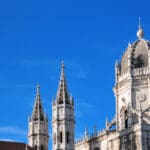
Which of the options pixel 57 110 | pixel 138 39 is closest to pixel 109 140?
pixel 57 110

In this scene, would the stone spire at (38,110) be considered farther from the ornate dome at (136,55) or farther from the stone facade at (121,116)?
the ornate dome at (136,55)

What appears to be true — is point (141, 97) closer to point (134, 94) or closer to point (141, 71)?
point (134, 94)

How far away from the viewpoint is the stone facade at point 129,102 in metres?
73.8

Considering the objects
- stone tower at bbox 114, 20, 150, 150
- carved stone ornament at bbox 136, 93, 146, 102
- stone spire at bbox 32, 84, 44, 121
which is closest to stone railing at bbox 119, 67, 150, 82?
stone tower at bbox 114, 20, 150, 150

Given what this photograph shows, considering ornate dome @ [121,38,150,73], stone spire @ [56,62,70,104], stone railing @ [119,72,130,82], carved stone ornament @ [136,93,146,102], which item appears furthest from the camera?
ornate dome @ [121,38,150,73]

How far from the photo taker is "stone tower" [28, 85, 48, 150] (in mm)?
75875

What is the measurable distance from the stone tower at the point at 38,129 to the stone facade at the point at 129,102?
6085mm

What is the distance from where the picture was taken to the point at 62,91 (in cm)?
7456

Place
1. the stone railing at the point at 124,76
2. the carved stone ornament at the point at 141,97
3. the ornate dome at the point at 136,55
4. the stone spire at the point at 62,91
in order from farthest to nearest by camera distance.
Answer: the ornate dome at the point at 136,55, the stone railing at the point at 124,76, the carved stone ornament at the point at 141,97, the stone spire at the point at 62,91

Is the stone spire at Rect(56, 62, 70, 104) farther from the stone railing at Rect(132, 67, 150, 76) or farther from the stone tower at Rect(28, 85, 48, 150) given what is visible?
the stone railing at Rect(132, 67, 150, 76)

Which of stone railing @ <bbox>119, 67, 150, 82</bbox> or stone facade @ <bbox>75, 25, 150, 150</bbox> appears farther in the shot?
stone railing @ <bbox>119, 67, 150, 82</bbox>

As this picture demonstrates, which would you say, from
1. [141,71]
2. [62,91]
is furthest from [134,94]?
[62,91]

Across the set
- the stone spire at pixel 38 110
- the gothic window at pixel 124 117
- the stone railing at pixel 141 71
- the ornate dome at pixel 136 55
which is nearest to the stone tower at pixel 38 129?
the stone spire at pixel 38 110

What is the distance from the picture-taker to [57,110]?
7338cm
